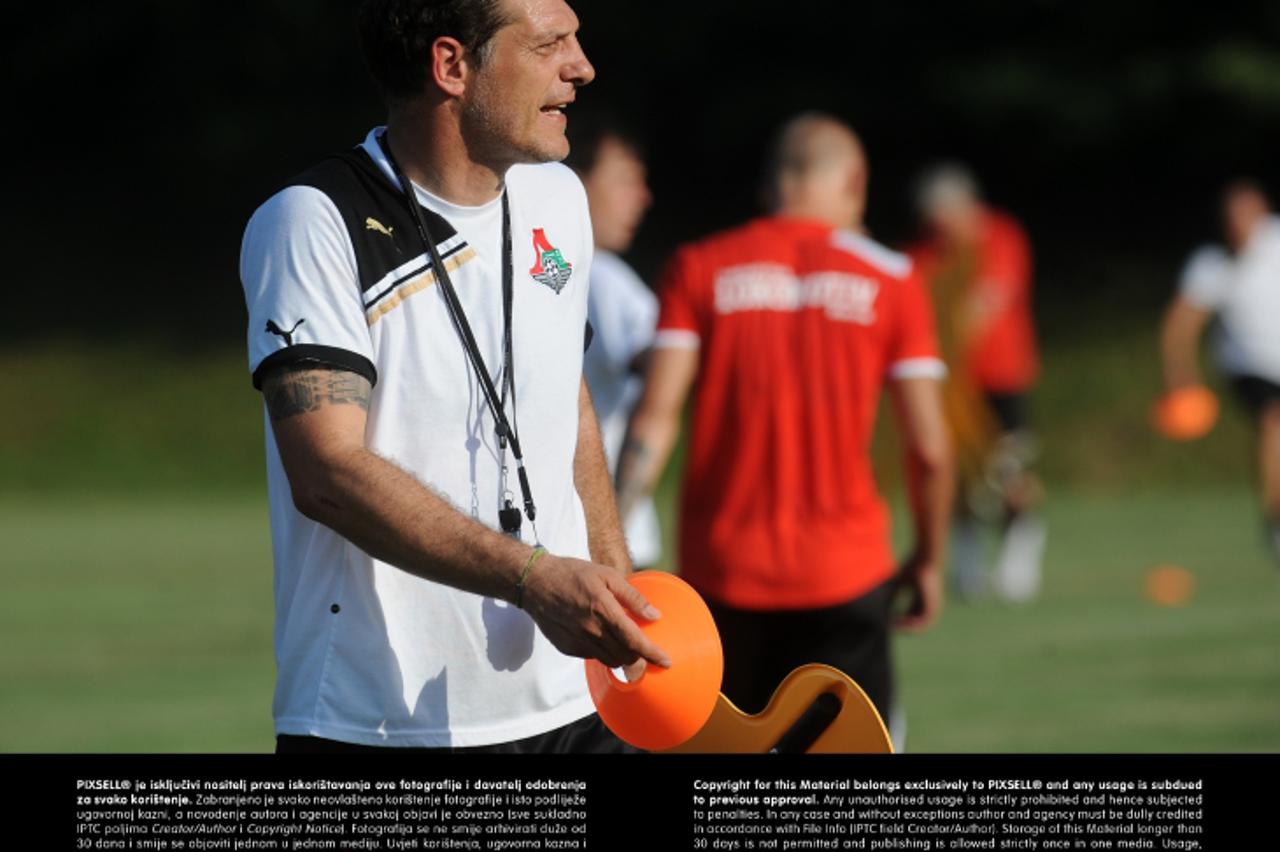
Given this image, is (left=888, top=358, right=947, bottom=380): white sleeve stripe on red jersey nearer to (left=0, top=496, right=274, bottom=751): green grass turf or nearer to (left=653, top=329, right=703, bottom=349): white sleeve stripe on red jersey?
(left=653, top=329, right=703, bottom=349): white sleeve stripe on red jersey

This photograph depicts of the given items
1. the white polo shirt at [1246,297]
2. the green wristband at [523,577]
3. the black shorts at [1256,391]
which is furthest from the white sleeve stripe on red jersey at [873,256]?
the black shorts at [1256,391]

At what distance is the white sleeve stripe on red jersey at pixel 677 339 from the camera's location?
23.1 ft

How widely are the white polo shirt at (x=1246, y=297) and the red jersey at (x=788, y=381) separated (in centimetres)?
844

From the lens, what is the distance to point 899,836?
13.3 feet

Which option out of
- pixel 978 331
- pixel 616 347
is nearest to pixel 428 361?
pixel 616 347

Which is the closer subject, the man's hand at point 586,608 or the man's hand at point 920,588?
the man's hand at point 586,608

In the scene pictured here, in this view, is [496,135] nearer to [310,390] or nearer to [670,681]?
[310,390]

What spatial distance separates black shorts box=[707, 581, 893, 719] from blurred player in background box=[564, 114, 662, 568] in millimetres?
911

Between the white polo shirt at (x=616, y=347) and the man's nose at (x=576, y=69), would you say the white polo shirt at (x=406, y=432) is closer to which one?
the man's nose at (x=576, y=69)

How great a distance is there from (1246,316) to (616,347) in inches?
334

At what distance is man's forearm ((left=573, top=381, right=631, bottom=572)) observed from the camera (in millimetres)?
4434

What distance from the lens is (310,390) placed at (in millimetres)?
3754

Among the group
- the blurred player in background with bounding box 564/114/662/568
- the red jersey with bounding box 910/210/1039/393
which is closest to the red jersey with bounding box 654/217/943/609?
the blurred player in background with bounding box 564/114/662/568

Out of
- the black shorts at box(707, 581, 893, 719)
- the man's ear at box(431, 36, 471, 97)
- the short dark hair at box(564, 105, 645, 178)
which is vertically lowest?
the black shorts at box(707, 581, 893, 719)
